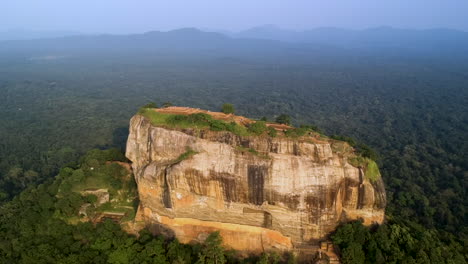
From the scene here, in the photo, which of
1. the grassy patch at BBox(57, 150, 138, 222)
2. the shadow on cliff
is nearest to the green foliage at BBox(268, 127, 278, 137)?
the grassy patch at BBox(57, 150, 138, 222)

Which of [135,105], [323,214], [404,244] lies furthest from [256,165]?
[135,105]

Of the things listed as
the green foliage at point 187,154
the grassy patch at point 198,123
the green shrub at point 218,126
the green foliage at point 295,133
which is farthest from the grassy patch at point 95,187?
the green foliage at point 295,133

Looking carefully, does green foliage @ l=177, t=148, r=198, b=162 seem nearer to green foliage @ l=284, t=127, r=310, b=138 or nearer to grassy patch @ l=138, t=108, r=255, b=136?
grassy patch @ l=138, t=108, r=255, b=136

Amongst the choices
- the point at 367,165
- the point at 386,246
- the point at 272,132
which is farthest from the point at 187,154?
the point at 386,246

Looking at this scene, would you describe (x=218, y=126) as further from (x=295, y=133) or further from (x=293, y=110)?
(x=293, y=110)

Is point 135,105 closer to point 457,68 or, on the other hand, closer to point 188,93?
point 188,93

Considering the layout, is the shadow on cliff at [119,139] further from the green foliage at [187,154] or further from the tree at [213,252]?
the tree at [213,252]
